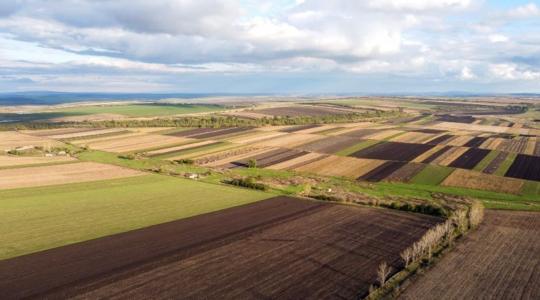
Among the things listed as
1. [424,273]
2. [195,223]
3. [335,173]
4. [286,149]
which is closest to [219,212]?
[195,223]

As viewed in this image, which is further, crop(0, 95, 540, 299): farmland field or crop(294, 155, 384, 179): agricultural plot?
crop(294, 155, 384, 179): agricultural plot

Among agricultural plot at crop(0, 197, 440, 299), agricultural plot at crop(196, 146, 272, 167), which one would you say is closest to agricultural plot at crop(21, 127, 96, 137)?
agricultural plot at crop(196, 146, 272, 167)

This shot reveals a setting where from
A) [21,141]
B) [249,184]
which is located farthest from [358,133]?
[21,141]

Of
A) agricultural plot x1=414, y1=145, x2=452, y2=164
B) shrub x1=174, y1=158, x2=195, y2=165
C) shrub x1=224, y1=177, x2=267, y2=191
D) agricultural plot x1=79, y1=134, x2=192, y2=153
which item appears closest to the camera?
shrub x1=224, y1=177, x2=267, y2=191

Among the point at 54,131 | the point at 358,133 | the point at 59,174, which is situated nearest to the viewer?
the point at 59,174

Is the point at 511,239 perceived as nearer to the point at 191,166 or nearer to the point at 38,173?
the point at 191,166

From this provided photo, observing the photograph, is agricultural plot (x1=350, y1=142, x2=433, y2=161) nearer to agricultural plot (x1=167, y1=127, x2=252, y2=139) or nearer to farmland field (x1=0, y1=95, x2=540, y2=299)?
farmland field (x1=0, y1=95, x2=540, y2=299)

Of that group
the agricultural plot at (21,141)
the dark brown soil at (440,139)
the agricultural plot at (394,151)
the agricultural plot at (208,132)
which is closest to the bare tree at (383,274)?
the agricultural plot at (394,151)

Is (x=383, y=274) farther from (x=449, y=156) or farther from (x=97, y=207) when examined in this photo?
(x=449, y=156)
